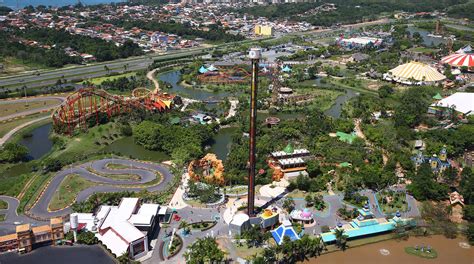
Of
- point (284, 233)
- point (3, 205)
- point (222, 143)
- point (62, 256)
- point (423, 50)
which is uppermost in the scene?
point (62, 256)

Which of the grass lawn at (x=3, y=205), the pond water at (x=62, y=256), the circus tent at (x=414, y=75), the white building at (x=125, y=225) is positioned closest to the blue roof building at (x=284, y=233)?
the white building at (x=125, y=225)

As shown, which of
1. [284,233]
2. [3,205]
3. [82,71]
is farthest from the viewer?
[82,71]

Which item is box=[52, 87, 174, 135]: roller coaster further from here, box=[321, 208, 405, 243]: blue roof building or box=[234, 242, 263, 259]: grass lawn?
box=[321, 208, 405, 243]: blue roof building

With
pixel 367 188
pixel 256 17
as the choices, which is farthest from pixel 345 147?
pixel 256 17

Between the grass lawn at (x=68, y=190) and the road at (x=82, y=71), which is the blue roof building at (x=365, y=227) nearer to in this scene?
the grass lawn at (x=68, y=190)

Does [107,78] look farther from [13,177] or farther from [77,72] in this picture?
[13,177]

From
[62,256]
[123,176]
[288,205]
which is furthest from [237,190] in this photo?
[62,256]
